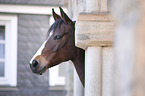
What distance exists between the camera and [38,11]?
18.9 feet

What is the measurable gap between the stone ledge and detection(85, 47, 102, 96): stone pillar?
71 millimetres

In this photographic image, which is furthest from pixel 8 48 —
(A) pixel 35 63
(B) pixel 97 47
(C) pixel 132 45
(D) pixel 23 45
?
(C) pixel 132 45

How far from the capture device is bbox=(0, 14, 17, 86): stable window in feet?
18.5

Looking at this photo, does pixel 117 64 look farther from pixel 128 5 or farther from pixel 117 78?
pixel 128 5

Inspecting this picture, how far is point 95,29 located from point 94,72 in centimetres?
32

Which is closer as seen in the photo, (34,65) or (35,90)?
(34,65)

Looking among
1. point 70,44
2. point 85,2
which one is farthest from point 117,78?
point 70,44

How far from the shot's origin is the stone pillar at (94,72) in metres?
1.71

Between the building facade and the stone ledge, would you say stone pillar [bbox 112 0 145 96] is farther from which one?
the building facade

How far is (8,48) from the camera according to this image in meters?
5.70

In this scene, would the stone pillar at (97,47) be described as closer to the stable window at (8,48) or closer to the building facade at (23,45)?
the building facade at (23,45)

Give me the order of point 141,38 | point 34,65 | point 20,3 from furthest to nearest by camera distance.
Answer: point 20,3, point 34,65, point 141,38

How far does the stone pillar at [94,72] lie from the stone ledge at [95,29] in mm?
71

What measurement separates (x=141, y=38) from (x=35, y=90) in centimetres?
551
